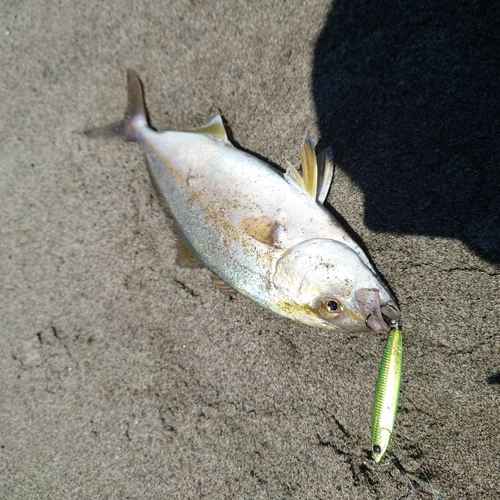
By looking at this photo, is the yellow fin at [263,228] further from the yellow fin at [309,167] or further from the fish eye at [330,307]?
the fish eye at [330,307]

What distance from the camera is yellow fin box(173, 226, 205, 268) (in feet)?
7.75

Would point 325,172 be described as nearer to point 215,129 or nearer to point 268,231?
point 268,231

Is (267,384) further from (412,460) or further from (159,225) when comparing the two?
(159,225)

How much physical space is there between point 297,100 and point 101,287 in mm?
1890

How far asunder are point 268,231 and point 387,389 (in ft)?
3.35

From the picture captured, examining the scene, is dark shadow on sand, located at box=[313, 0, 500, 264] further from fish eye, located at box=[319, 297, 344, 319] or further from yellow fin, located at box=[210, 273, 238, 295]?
yellow fin, located at box=[210, 273, 238, 295]

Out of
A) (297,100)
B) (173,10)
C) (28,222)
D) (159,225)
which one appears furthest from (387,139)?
(28,222)

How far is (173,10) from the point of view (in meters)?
2.58

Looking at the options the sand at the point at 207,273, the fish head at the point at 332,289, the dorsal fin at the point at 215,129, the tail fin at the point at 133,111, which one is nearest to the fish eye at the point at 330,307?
the fish head at the point at 332,289

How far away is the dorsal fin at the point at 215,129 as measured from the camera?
93.4 inches

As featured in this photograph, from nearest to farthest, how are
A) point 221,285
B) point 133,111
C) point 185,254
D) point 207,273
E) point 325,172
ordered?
point 325,172 → point 221,285 → point 185,254 → point 207,273 → point 133,111

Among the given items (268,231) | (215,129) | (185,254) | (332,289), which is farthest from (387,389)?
(215,129)

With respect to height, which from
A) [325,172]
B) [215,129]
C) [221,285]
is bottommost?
[221,285]

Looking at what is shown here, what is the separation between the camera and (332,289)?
187 cm
